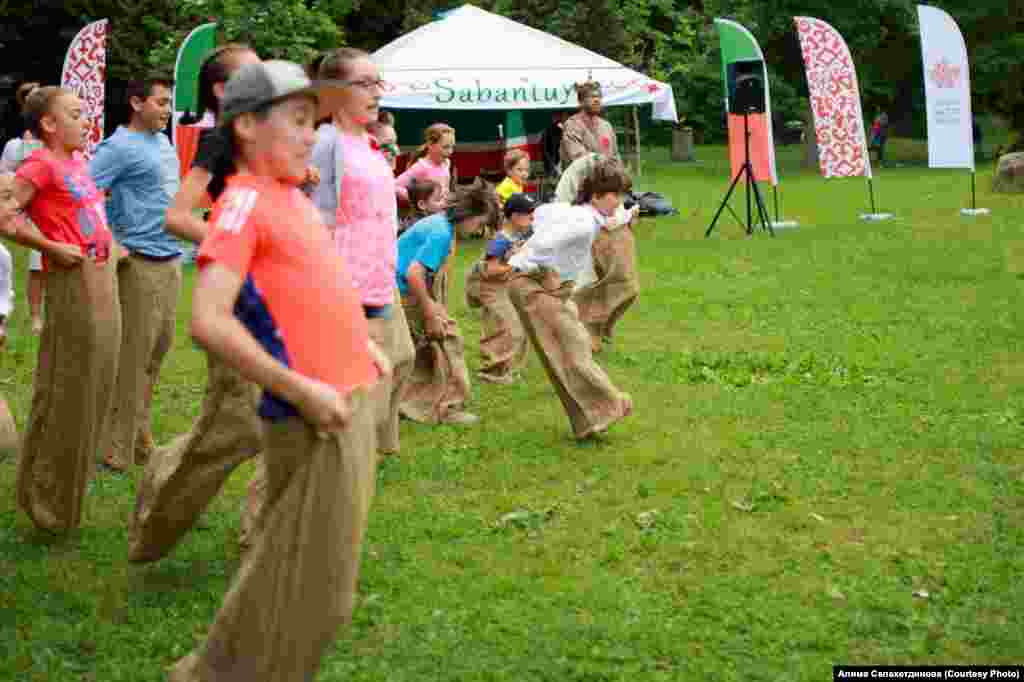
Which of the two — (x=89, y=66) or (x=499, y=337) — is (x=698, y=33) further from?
(x=499, y=337)

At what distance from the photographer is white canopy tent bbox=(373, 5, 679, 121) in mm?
19281

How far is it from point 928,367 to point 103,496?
223 inches

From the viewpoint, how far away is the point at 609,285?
1030cm

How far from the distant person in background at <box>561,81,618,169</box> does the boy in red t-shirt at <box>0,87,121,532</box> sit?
30.4ft

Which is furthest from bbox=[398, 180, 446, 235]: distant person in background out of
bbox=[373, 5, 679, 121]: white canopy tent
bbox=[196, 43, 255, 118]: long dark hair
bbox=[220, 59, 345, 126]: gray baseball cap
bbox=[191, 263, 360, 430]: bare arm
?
bbox=[373, 5, 679, 121]: white canopy tent

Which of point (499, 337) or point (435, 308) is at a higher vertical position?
point (435, 308)

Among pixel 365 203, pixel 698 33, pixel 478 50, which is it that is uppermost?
pixel 698 33

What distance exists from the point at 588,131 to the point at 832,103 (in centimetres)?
533

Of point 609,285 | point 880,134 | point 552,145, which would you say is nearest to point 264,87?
point 609,285

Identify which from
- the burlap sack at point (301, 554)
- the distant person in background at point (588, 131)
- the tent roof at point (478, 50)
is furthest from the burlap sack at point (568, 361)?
the tent roof at point (478, 50)

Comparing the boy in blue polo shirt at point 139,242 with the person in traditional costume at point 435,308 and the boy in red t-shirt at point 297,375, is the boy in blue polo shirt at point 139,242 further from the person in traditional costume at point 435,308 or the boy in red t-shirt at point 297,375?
the boy in red t-shirt at point 297,375

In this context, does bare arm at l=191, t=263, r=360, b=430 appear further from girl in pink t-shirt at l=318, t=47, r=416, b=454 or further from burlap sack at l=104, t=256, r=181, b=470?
burlap sack at l=104, t=256, r=181, b=470

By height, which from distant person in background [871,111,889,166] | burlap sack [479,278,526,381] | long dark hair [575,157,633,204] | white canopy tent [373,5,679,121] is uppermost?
white canopy tent [373,5,679,121]

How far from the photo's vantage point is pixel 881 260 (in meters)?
15.0
